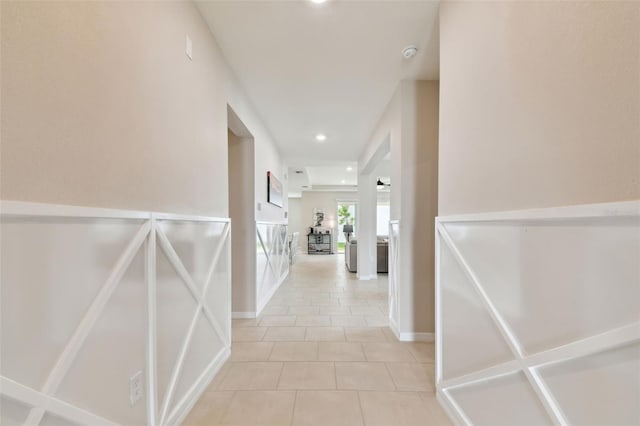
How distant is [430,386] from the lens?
1798mm

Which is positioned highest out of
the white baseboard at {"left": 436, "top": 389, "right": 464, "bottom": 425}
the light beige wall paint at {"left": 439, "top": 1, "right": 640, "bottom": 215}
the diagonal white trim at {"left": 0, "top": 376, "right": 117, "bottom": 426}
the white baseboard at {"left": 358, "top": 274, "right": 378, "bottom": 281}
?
the light beige wall paint at {"left": 439, "top": 1, "right": 640, "bottom": 215}

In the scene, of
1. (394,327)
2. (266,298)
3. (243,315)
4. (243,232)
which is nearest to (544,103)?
(394,327)

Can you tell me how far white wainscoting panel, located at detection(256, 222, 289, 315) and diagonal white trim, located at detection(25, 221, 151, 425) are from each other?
2.21 m

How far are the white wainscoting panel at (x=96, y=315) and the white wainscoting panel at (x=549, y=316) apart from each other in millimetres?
1480

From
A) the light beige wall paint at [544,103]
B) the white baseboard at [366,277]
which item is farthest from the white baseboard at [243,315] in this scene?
the white baseboard at [366,277]

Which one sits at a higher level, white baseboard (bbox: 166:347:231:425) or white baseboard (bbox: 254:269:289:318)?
white baseboard (bbox: 166:347:231:425)

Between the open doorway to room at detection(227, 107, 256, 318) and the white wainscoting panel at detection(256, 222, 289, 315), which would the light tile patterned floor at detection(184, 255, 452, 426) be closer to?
the open doorway to room at detection(227, 107, 256, 318)

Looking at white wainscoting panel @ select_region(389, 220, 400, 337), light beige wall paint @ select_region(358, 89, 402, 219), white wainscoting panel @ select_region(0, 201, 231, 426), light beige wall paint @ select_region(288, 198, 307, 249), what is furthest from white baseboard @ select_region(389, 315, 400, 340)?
light beige wall paint @ select_region(288, 198, 307, 249)

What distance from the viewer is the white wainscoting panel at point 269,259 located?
3.40 m

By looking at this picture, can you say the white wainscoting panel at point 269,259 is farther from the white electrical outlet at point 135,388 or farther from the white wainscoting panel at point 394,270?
the white electrical outlet at point 135,388

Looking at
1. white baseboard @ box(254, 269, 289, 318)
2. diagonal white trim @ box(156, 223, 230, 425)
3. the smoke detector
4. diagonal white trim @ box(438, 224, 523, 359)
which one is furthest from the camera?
white baseboard @ box(254, 269, 289, 318)

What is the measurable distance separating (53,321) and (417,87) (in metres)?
2.89

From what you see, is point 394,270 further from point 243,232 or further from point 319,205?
point 319,205

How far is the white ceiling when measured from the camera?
5.65 feet
